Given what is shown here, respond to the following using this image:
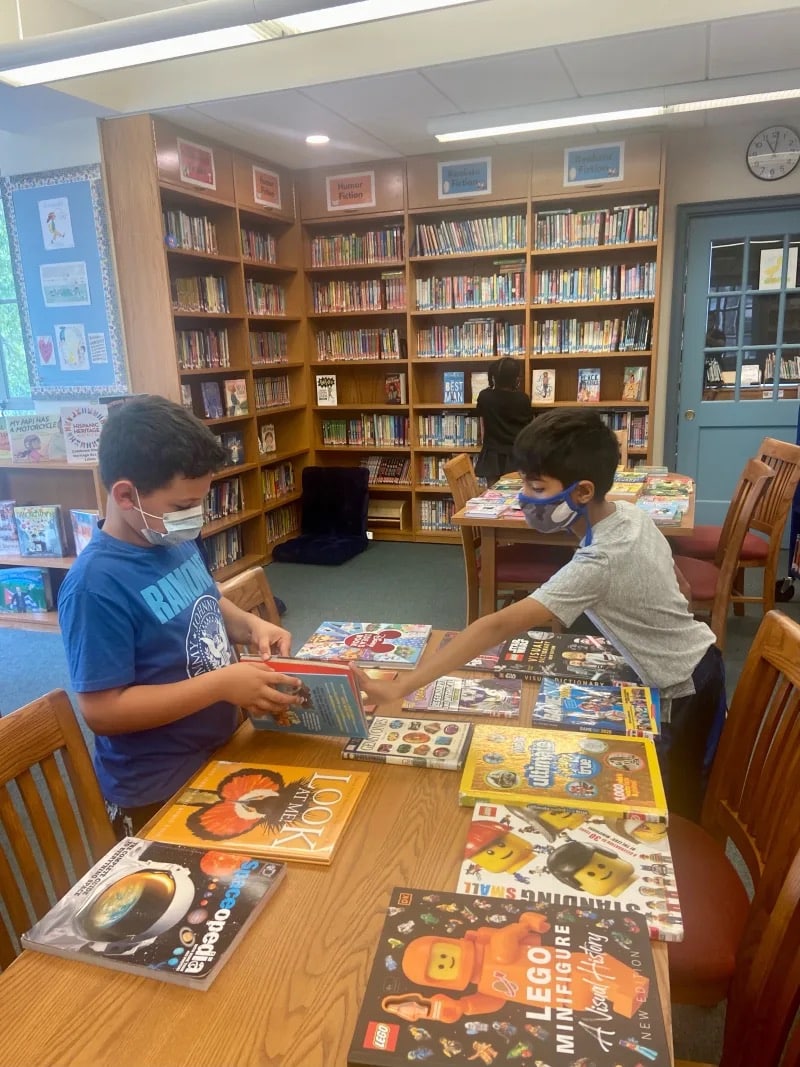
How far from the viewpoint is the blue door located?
4699mm

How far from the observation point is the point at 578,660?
1557 millimetres

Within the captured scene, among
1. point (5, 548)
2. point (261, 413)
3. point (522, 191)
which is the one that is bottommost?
point (5, 548)

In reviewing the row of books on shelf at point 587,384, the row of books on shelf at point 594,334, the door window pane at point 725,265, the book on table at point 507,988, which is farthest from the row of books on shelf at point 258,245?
the book on table at point 507,988

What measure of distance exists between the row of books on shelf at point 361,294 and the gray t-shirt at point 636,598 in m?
3.93

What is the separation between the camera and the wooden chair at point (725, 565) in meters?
2.86

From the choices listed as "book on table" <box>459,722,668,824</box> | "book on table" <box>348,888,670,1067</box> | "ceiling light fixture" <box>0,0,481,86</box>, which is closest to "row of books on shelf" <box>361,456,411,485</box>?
"ceiling light fixture" <box>0,0,481,86</box>

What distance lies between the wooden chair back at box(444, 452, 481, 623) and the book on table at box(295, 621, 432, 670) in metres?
1.43

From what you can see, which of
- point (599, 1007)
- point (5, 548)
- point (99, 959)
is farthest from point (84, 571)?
point (5, 548)

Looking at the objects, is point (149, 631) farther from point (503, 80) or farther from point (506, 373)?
point (506, 373)

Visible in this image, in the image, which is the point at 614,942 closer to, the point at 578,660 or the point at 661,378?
the point at 578,660

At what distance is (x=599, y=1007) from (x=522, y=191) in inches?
189

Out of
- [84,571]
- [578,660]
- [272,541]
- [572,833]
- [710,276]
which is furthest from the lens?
[272,541]

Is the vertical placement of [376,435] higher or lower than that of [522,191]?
lower

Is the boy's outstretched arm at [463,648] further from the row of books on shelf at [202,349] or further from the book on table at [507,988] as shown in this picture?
the row of books on shelf at [202,349]
